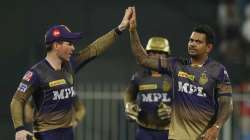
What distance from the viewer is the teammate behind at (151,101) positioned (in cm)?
1393

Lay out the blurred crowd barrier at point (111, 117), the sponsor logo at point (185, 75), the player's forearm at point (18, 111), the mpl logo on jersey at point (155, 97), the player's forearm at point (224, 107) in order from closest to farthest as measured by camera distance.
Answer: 1. the player's forearm at point (18, 111)
2. the player's forearm at point (224, 107)
3. the sponsor logo at point (185, 75)
4. the mpl logo on jersey at point (155, 97)
5. the blurred crowd barrier at point (111, 117)

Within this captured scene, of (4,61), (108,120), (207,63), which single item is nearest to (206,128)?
(207,63)

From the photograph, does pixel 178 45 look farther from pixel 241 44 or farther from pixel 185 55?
pixel 241 44

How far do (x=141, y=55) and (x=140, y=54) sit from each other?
0.02m

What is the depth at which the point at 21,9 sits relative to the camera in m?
18.5

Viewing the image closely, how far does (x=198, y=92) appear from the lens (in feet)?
37.8

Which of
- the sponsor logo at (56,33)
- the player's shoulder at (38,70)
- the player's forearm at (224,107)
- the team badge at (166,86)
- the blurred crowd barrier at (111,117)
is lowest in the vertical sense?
the blurred crowd barrier at (111,117)

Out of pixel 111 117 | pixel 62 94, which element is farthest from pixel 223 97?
pixel 111 117

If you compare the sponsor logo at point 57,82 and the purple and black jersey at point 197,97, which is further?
Result: the sponsor logo at point 57,82

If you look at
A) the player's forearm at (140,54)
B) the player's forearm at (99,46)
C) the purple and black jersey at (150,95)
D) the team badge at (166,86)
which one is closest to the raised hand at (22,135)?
the player's forearm at (99,46)

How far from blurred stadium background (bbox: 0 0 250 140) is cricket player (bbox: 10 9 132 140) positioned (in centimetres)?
524

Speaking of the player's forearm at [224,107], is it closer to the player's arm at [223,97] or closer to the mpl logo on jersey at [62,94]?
the player's arm at [223,97]

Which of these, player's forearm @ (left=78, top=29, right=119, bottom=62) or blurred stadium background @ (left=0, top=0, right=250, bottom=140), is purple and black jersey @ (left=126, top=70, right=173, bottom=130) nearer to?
player's forearm @ (left=78, top=29, right=119, bottom=62)

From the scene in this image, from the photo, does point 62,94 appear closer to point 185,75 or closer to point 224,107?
point 185,75
